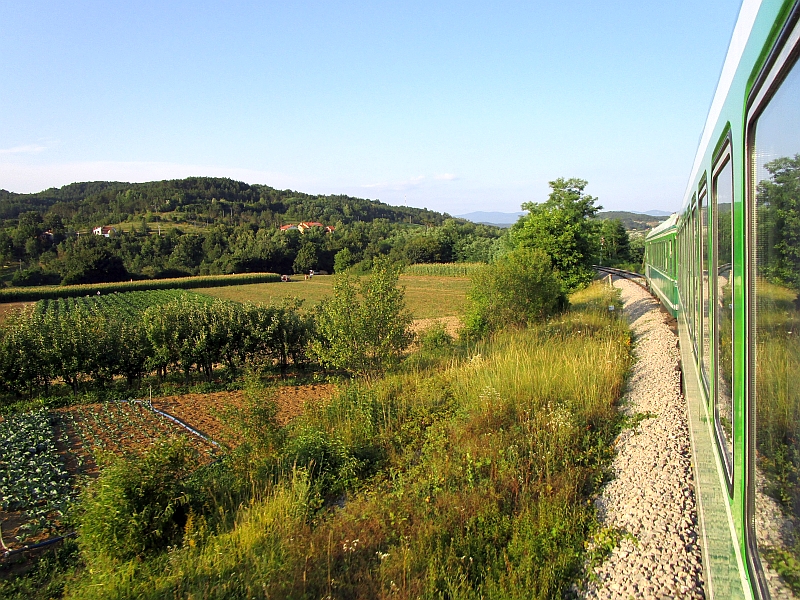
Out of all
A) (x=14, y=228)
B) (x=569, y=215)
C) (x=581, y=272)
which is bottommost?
(x=581, y=272)

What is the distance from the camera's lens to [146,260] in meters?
96.0

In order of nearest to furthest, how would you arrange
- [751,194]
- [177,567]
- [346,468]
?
[751,194], [177,567], [346,468]

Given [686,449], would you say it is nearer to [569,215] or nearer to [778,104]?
[778,104]

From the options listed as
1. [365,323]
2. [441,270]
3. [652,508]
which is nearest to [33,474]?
[365,323]

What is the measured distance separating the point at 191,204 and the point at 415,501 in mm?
158909

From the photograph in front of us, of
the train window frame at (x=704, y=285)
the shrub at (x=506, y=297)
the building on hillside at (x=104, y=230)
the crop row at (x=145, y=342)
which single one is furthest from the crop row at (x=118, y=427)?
the building on hillside at (x=104, y=230)

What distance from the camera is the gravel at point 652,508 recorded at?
4074 mm

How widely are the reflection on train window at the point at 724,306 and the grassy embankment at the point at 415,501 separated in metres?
1.93

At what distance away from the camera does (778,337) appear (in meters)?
1.68

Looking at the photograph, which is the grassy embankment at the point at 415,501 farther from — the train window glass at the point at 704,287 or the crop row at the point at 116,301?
the crop row at the point at 116,301

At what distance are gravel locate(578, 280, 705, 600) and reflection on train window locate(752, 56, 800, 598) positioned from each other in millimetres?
2604

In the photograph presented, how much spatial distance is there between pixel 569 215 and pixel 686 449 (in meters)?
19.3

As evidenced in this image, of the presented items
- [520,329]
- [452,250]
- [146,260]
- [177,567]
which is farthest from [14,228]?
[177,567]

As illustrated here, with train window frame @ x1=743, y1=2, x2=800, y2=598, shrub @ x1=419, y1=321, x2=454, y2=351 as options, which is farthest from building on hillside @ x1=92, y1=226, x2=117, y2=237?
train window frame @ x1=743, y1=2, x2=800, y2=598
